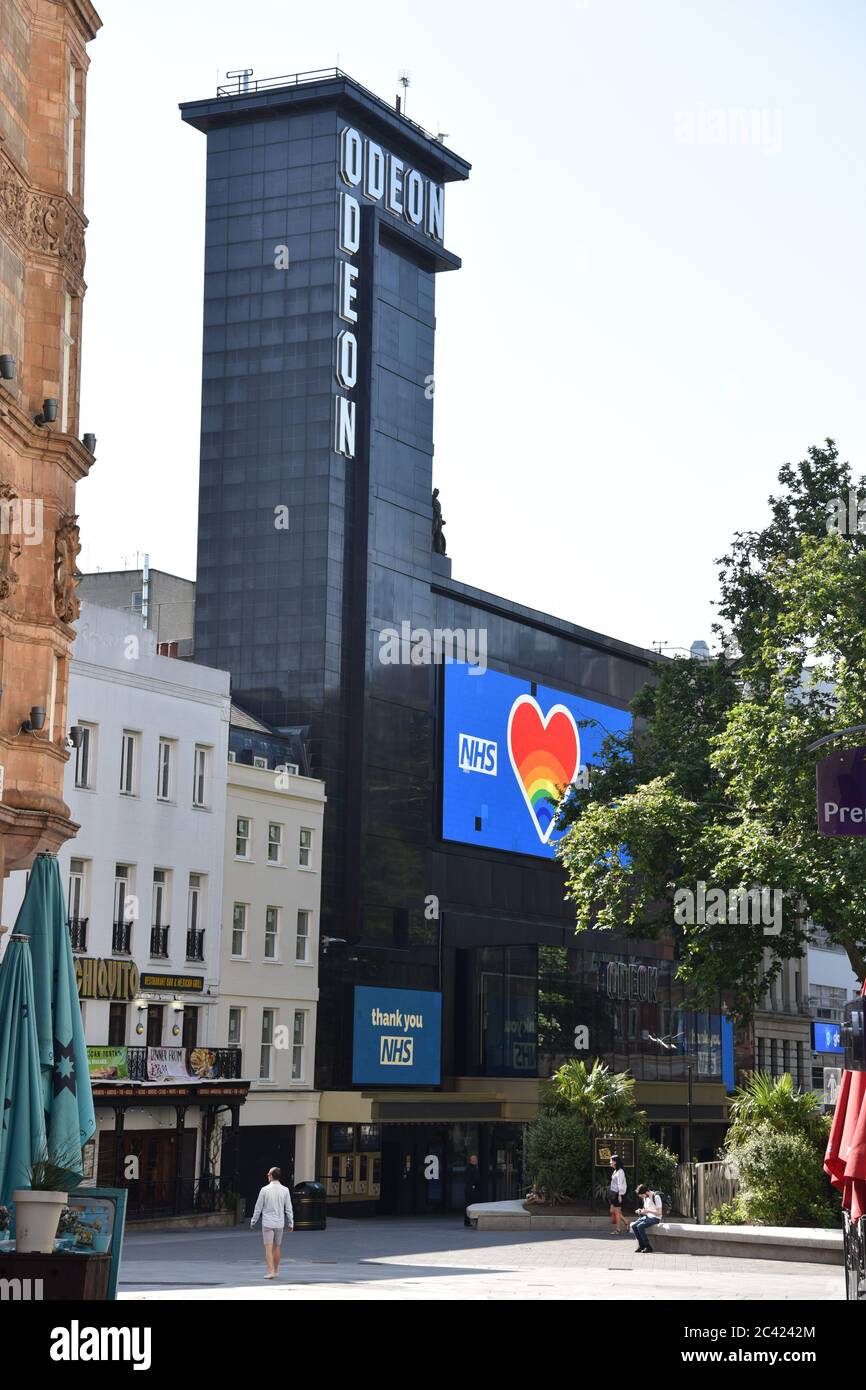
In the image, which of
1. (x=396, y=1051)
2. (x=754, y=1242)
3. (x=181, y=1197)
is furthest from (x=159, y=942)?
(x=754, y=1242)

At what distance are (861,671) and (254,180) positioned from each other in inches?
1447

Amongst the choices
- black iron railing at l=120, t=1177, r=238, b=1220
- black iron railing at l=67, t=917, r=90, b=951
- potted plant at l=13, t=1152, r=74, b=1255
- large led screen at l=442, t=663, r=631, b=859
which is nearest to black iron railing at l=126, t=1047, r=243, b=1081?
black iron railing at l=120, t=1177, r=238, b=1220

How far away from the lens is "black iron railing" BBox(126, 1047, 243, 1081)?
169ft

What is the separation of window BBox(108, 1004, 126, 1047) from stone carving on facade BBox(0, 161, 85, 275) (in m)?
29.7

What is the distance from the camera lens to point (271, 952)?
60.6 metres

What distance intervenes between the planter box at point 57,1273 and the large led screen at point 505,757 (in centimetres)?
5056

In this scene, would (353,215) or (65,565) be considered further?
(353,215)

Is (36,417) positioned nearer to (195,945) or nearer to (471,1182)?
(195,945)

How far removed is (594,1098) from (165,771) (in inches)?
707

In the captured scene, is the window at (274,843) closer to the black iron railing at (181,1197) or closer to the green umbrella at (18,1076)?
the black iron railing at (181,1197)

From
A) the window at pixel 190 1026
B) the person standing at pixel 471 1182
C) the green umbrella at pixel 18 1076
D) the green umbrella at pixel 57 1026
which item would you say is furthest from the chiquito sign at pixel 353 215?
the green umbrella at pixel 18 1076

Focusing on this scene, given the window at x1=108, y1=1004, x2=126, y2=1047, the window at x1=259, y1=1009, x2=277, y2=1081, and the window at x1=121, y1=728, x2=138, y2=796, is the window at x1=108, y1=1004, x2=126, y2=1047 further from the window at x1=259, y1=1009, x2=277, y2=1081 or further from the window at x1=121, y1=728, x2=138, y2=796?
the window at x1=259, y1=1009, x2=277, y2=1081

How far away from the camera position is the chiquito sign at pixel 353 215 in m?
67.2
